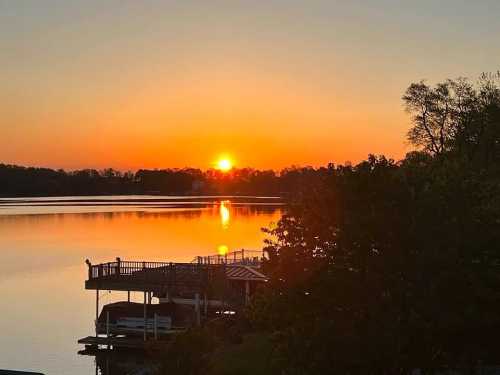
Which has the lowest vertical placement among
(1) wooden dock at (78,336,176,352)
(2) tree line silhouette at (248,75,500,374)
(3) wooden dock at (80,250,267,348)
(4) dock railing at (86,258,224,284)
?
(1) wooden dock at (78,336,176,352)

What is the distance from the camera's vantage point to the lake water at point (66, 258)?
39.5 m

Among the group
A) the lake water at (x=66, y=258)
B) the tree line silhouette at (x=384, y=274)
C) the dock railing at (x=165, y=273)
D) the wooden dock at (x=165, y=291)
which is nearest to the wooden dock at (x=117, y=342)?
the wooden dock at (x=165, y=291)

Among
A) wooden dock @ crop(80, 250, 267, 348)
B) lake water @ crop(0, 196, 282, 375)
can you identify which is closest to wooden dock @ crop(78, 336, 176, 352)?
wooden dock @ crop(80, 250, 267, 348)

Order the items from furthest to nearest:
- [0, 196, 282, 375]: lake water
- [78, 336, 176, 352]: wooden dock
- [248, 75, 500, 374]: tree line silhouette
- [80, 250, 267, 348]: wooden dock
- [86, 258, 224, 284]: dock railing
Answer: [0, 196, 282, 375]: lake water < [86, 258, 224, 284]: dock railing < [80, 250, 267, 348]: wooden dock < [78, 336, 176, 352]: wooden dock < [248, 75, 500, 374]: tree line silhouette

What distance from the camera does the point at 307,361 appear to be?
17812mm

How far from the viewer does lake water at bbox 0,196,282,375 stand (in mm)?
39531

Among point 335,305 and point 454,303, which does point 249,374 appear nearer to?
point 335,305

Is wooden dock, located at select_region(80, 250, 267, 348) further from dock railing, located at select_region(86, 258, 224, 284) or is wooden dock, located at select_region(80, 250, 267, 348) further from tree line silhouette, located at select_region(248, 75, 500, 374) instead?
tree line silhouette, located at select_region(248, 75, 500, 374)

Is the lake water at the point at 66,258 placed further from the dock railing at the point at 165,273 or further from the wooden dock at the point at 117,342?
the dock railing at the point at 165,273

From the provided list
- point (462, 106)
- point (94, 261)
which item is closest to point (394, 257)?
point (462, 106)

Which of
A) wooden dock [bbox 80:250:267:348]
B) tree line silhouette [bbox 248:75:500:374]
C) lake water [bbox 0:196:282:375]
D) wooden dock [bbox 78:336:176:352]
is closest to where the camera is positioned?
tree line silhouette [bbox 248:75:500:374]

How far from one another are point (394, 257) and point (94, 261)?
63639mm

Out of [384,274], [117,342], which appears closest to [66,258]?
[117,342]

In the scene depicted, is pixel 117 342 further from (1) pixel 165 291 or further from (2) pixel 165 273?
(2) pixel 165 273
